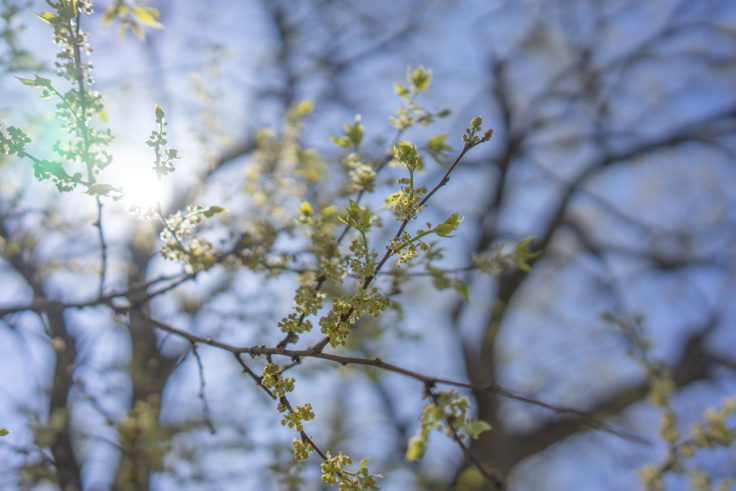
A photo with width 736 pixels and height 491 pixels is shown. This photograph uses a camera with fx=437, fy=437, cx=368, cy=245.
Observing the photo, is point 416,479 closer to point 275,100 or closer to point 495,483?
point 495,483

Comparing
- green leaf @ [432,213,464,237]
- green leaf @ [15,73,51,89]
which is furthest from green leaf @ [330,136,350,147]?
green leaf @ [15,73,51,89]

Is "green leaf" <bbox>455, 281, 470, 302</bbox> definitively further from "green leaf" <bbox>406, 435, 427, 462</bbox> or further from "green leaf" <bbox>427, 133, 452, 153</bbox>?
"green leaf" <bbox>406, 435, 427, 462</bbox>

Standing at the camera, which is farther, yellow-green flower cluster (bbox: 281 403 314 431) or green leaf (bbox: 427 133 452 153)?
green leaf (bbox: 427 133 452 153)

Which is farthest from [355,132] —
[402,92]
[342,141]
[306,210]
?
[306,210]

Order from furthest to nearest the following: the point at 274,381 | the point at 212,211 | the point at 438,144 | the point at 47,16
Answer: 1. the point at 438,144
2. the point at 212,211
3. the point at 47,16
4. the point at 274,381

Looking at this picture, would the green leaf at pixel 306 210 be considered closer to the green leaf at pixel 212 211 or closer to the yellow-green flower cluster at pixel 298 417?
the green leaf at pixel 212 211

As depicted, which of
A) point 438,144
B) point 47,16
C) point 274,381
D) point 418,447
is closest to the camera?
point 418,447

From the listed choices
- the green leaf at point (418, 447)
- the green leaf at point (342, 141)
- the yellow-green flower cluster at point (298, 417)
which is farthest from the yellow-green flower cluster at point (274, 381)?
the green leaf at point (342, 141)

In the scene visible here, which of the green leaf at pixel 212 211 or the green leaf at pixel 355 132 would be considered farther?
the green leaf at pixel 355 132

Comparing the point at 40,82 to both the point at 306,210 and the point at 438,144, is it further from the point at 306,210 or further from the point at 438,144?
the point at 438,144

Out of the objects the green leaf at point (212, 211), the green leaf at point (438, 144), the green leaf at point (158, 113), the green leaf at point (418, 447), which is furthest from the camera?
the green leaf at point (438, 144)

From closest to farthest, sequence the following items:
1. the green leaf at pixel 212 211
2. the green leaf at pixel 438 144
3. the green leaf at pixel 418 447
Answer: the green leaf at pixel 418 447 < the green leaf at pixel 212 211 < the green leaf at pixel 438 144

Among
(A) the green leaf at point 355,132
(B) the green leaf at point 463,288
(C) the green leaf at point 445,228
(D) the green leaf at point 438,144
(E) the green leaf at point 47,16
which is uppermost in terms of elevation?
(A) the green leaf at point 355,132

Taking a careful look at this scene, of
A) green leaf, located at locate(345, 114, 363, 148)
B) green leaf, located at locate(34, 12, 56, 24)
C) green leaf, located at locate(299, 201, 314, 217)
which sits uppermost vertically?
green leaf, located at locate(345, 114, 363, 148)
